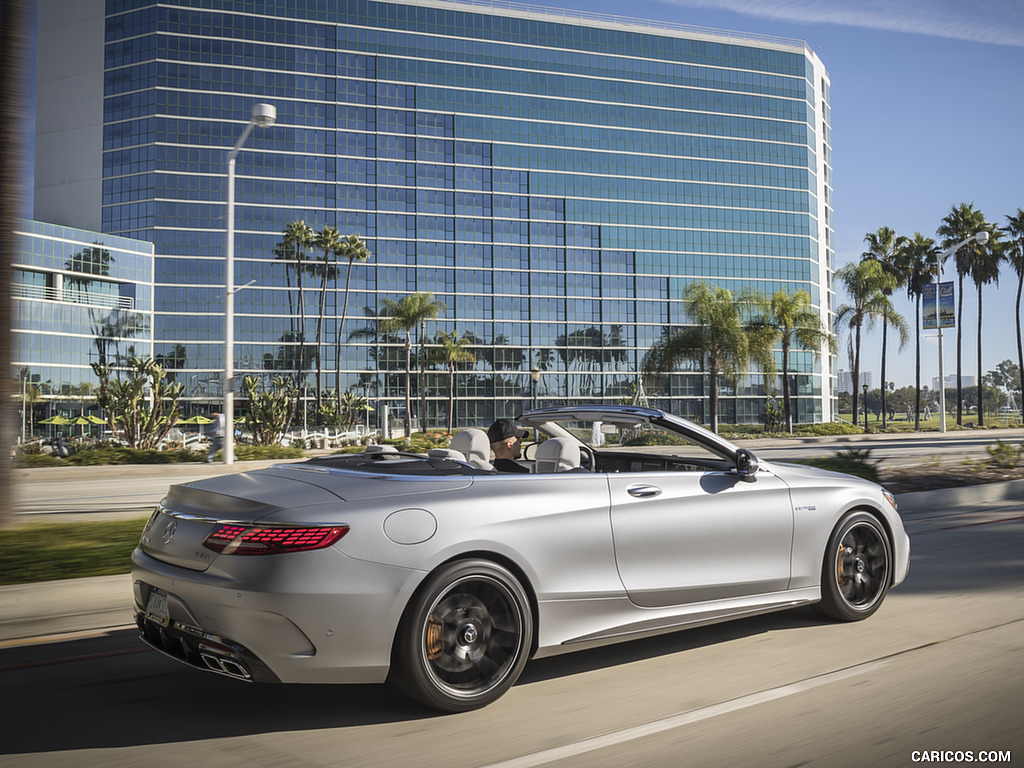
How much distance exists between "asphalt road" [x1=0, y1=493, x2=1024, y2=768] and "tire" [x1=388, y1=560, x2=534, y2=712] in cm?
14

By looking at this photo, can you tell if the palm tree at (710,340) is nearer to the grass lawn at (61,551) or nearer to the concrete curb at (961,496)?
the concrete curb at (961,496)

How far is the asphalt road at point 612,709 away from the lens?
3.49 metres

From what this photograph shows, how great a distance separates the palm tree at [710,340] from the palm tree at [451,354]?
28893 mm

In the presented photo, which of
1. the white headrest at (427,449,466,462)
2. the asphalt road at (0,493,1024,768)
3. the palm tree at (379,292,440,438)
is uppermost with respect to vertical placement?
the palm tree at (379,292,440,438)

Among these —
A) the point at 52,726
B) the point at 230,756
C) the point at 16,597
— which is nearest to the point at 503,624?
the point at 230,756

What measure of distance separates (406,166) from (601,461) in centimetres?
7828

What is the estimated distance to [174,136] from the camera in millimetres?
75188

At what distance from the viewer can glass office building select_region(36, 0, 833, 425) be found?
75750mm

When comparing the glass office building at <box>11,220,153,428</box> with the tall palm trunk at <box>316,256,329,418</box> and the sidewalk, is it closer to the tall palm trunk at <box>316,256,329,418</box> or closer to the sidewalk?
the tall palm trunk at <box>316,256,329,418</box>

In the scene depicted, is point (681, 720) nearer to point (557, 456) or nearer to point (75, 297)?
point (557, 456)

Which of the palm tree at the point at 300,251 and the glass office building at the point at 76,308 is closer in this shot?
the glass office building at the point at 76,308

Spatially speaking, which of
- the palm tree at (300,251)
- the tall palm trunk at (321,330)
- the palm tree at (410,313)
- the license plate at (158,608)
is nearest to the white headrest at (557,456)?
the license plate at (158,608)

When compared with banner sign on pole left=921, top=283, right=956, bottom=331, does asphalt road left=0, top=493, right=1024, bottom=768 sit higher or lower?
lower

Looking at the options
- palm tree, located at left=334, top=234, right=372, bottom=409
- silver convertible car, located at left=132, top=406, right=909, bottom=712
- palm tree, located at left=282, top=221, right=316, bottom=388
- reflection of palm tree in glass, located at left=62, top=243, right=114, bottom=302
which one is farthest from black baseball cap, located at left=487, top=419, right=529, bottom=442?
reflection of palm tree in glass, located at left=62, top=243, right=114, bottom=302
